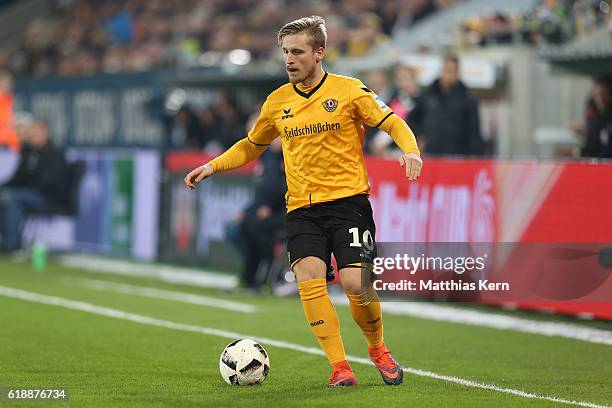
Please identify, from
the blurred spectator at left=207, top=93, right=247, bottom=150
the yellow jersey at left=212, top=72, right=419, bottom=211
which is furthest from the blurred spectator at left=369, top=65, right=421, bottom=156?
the yellow jersey at left=212, top=72, right=419, bottom=211

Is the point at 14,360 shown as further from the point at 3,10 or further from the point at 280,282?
the point at 3,10

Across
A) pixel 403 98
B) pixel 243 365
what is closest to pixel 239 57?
pixel 403 98

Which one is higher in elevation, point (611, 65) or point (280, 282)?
point (611, 65)

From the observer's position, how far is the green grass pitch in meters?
7.50

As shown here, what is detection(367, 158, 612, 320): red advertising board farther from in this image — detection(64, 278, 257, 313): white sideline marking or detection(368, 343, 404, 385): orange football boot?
detection(368, 343, 404, 385): orange football boot

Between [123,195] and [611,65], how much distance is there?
7.59 metres

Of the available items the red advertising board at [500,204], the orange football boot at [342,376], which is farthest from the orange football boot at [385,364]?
the red advertising board at [500,204]

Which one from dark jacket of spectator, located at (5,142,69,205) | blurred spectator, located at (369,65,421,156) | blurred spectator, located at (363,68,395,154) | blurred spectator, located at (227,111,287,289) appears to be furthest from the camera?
dark jacket of spectator, located at (5,142,69,205)

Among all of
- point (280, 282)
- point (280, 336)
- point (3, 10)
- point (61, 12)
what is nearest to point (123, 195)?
point (280, 282)

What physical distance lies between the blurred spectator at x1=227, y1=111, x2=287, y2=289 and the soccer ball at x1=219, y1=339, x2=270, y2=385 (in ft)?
21.9

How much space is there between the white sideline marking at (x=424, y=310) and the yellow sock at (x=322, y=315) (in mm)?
3350

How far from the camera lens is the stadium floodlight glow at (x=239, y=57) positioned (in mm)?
21812

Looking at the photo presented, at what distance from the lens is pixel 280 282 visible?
14938 mm

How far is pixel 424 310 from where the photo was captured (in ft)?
43.0
